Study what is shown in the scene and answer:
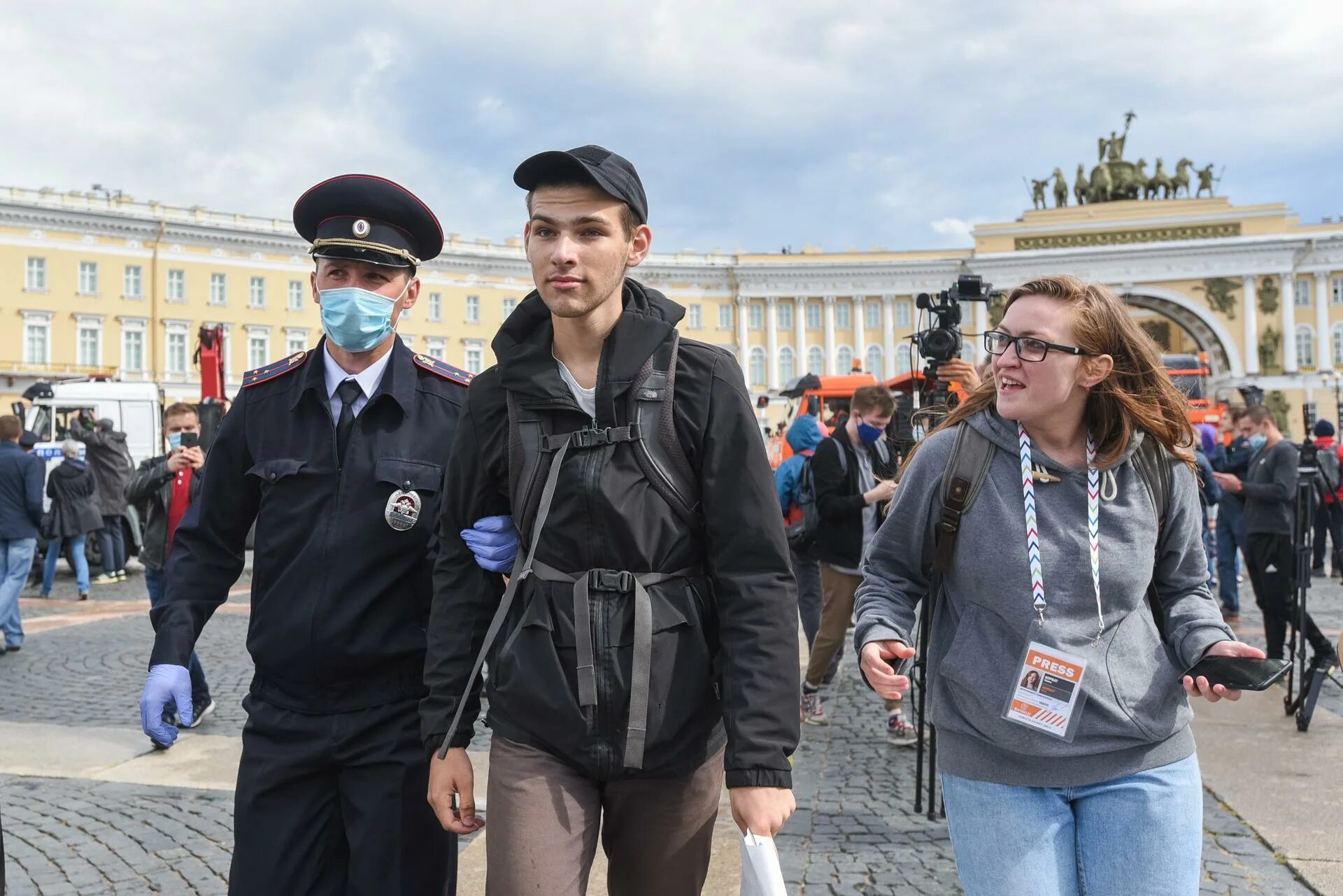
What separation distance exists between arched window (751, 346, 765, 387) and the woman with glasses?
62.8 meters

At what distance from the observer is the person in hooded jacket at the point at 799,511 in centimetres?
628

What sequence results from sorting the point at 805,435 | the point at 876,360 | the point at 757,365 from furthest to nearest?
1. the point at 757,365
2. the point at 876,360
3. the point at 805,435

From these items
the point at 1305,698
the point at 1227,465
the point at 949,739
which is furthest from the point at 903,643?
the point at 1227,465

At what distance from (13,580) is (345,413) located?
743 centimetres

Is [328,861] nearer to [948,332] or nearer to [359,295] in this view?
[359,295]

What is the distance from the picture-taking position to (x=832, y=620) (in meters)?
5.67

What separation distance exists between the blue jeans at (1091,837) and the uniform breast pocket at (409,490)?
4.30 feet

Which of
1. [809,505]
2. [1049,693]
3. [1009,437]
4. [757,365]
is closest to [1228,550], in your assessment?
[809,505]

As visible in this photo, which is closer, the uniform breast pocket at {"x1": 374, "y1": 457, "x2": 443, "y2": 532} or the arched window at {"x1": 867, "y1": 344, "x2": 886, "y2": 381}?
the uniform breast pocket at {"x1": 374, "y1": 457, "x2": 443, "y2": 532}

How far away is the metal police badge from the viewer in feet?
7.46

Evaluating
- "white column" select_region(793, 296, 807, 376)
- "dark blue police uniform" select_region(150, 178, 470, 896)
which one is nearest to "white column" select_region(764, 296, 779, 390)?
"white column" select_region(793, 296, 807, 376)

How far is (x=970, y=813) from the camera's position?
6.72ft

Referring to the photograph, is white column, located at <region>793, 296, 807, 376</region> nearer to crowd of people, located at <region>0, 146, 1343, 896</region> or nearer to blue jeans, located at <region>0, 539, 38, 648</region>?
blue jeans, located at <region>0, 539, 38, 648</region>

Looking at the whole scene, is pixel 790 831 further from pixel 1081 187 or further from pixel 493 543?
pixel 1081 187
